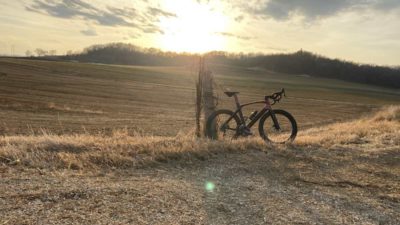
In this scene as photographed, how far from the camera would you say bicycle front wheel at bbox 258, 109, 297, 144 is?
879 cm

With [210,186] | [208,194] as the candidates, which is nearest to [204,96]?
[210,186]

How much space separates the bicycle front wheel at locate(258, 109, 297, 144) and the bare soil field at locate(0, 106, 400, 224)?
884mm

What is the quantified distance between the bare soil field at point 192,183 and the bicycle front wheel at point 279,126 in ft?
2.90

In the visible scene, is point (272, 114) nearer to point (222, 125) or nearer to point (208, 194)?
point (222, 125)

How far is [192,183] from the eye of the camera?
17.1 feet

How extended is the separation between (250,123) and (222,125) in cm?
62

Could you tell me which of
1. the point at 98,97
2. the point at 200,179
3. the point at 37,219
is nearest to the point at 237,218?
the point at 200,179

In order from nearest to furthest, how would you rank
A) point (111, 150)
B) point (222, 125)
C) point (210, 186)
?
point (210, 186)
point (111, 150)
point (222, 125)

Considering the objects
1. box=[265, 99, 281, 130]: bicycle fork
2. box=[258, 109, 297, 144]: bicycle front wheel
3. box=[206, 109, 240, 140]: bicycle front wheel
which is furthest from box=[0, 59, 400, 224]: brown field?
box=[206, 109, 240, 140]: bicycle front wheel

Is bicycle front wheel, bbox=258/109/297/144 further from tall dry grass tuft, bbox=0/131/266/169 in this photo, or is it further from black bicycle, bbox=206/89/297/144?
tall dry grass tuft, bbox=0/131/266/169

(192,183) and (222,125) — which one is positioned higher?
(222,125)

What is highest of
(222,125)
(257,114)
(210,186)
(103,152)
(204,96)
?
(204,96)

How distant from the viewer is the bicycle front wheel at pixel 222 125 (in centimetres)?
864

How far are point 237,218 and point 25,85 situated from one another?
48.2 meters
